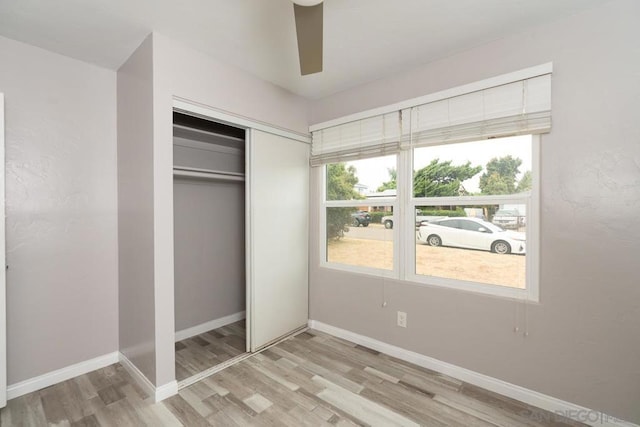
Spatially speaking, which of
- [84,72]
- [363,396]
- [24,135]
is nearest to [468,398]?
[363,396]

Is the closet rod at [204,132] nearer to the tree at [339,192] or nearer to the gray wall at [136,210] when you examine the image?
the gray wall at [136,210]

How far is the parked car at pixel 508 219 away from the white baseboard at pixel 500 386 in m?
1.10

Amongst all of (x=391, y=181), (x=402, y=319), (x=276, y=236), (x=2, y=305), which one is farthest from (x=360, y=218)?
(x=2, y=305)

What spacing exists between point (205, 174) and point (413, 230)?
200cm

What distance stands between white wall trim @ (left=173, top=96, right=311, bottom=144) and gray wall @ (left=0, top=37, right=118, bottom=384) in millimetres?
823

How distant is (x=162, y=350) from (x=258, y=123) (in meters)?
1.96

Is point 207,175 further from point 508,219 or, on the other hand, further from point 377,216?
point 508,219

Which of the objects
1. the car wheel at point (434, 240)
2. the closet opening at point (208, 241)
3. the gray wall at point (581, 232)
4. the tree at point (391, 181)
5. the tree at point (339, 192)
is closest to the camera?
the gray wall at point (581, 232)

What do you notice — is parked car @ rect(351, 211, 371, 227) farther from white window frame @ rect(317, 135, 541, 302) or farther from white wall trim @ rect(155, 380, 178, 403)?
white wall trim @ rect(155, 380, 178, 403)

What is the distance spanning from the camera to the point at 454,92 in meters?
2.16

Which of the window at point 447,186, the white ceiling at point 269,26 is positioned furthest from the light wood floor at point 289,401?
the white ceiling at point 269,26

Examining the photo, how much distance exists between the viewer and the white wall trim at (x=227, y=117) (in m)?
2.08

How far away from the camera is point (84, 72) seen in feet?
7.40

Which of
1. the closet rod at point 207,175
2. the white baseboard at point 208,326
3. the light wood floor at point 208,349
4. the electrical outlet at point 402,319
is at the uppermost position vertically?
the closet rod at point 207,175
